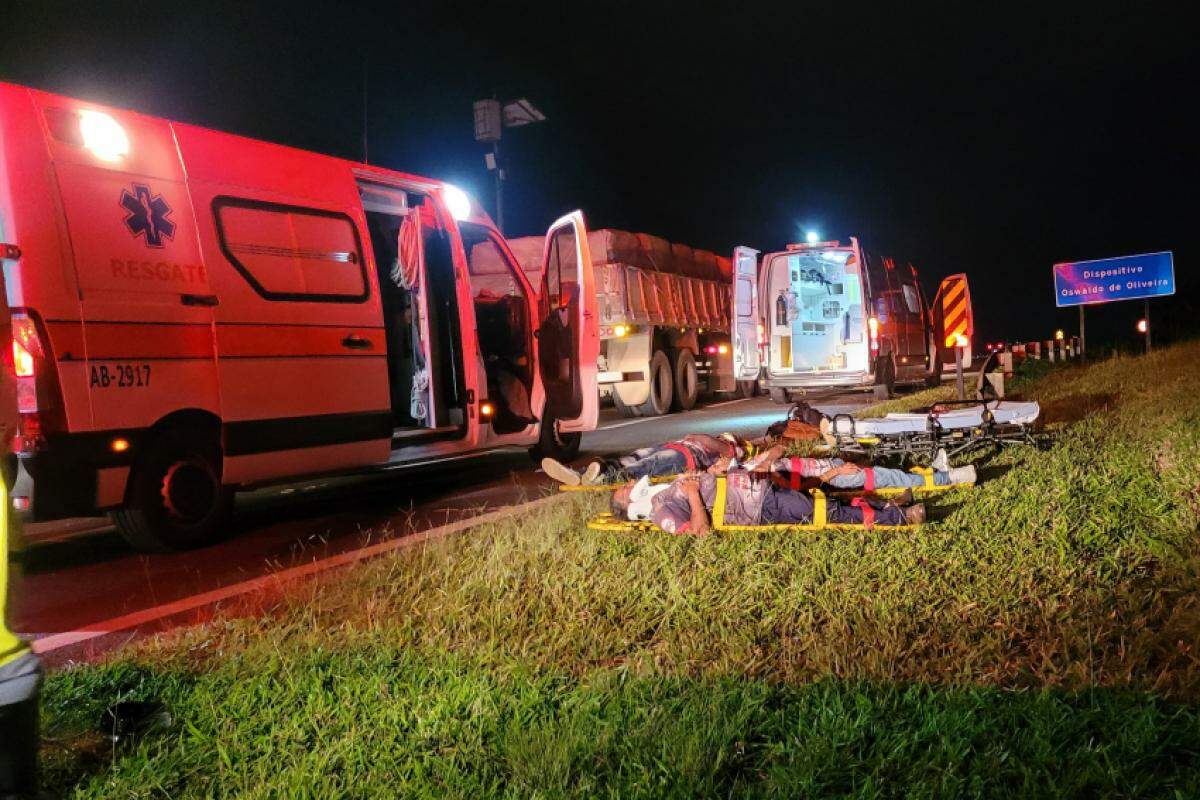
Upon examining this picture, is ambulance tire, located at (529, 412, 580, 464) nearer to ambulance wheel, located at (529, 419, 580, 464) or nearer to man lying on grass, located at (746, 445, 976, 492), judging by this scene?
ambulance wheel, located at (529, 419, 580, 464)

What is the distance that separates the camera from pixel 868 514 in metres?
4.78

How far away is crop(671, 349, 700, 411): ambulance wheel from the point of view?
15031 mm

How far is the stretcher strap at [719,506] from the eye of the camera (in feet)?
16.1


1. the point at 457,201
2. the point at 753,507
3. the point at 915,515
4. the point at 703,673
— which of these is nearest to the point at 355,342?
the point at 457,201

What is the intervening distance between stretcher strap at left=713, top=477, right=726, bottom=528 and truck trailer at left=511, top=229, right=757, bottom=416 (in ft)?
28.6

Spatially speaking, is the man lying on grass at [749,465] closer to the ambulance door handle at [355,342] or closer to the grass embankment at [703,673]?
the grass embankment at [703,673]

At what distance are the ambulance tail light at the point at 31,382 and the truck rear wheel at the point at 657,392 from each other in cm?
1005

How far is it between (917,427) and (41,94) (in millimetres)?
5889

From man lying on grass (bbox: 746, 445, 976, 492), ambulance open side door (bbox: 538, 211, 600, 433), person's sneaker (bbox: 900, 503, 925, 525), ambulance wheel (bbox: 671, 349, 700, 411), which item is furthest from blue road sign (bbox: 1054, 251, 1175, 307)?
person's sneaker (bbox: 900, 503, 925, 525)

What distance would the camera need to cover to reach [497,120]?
59.1ft

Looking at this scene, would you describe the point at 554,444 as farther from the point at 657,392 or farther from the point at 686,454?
the point at 657,392

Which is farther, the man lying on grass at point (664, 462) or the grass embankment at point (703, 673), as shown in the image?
the man lying on grass at point (664, 462)

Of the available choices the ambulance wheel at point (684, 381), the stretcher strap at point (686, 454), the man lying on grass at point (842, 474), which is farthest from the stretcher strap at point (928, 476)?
the ambulance wheel at point (684, 381)

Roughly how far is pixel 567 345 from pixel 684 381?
681cm
